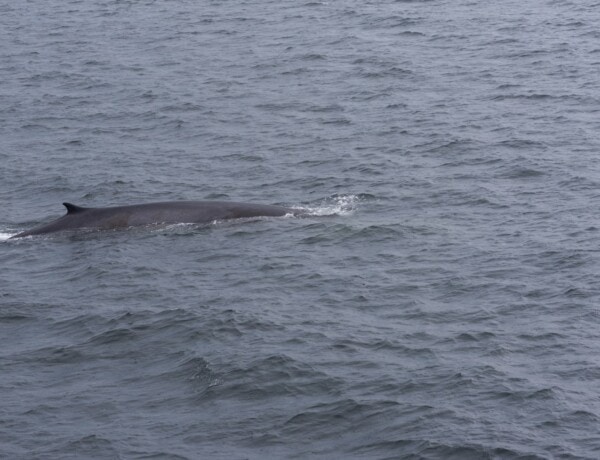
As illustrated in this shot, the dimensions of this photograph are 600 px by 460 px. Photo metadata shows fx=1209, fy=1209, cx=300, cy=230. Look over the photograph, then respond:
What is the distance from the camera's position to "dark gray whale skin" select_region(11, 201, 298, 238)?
32219 mm

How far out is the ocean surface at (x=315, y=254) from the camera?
2186 cm

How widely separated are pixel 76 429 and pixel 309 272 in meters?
8.91

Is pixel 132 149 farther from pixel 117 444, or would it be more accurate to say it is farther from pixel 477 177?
pixel 117 444

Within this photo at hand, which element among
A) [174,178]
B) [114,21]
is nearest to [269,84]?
[174,178]

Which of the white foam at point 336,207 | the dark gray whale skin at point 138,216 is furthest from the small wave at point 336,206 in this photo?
the dark gray whale skin at point 138,216

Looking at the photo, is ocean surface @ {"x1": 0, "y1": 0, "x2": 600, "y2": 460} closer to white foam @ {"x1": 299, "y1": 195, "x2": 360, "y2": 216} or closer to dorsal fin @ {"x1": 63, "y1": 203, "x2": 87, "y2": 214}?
white foam @ {"x1": 299, "y1": 195, "x2": 360, "y2": 216}

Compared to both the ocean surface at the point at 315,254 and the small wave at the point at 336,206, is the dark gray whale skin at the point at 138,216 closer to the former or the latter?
the ocean surface at the point at 315,254

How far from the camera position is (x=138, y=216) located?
32312mm

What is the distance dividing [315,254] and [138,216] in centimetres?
518

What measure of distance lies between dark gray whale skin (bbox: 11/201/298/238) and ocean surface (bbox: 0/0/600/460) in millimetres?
398

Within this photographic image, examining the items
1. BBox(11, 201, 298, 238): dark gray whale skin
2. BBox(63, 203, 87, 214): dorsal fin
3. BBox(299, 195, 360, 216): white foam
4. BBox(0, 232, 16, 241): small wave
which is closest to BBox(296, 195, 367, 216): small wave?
BBox(299, 195, 360, 216): white foam

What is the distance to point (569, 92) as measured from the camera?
145ft

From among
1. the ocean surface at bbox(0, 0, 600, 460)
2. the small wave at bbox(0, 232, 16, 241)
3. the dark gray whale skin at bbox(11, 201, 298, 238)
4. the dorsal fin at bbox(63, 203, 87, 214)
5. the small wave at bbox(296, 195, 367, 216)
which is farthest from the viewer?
the small wave at bbox(296, 195, 367, 216)

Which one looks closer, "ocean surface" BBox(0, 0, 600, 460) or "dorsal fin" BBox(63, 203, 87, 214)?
"ocean surface" BBox(0, 0, 600, 460)
